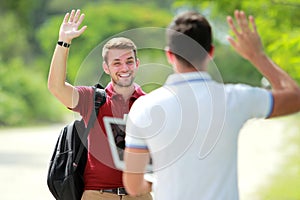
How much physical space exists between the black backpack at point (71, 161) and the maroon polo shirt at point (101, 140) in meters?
Answer: 0.04

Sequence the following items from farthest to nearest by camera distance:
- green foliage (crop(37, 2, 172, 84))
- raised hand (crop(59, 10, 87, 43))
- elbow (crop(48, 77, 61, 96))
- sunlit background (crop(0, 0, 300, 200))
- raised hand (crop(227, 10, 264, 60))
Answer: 1. green foliage (crop(37, 2, 172, 84))
2. sunlit background (crop(0, 0, 300, 200))
3. elbow (crop(48, 77, 61, 96))
4. raised hand (crop(59, 10, 87, 43))
5. raised hand (crop(227, 10, 264, 60))

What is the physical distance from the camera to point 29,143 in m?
22.0

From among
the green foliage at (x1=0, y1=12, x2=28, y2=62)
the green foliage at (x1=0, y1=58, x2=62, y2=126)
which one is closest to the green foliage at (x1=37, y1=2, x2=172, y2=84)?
the green foliage at (x1=0, y1=12, x2=28, y2=62)

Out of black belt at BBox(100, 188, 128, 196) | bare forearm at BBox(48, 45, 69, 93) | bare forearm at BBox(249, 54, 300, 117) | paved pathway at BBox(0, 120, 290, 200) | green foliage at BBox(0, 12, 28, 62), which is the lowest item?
black belt at BBox(100, 188, 128, 196)

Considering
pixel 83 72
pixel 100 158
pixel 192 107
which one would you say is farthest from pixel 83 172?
pixel 192 107

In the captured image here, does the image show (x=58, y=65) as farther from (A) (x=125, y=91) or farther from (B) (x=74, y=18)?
(A) (x=125, y=91)

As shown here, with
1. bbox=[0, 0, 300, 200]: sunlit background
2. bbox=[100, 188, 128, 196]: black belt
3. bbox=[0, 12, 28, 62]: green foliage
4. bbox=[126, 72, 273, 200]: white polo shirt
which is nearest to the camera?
bbox=[126, 72, 273, 200]: white polo shirt

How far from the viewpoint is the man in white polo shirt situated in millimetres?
3273

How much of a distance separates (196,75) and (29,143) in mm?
19110

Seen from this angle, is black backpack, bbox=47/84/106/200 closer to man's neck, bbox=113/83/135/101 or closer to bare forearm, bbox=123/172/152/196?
man's neck, bbox=113/83/135/101

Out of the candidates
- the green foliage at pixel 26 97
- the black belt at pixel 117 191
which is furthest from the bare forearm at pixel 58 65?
the green foliage at pixel 26 97

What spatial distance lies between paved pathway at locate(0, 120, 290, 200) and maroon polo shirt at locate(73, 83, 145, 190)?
707 cm

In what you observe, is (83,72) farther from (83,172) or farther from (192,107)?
(192,107)

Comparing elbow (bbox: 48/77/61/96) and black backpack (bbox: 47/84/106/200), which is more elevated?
elbow (bbox: 48/77/61/96)
